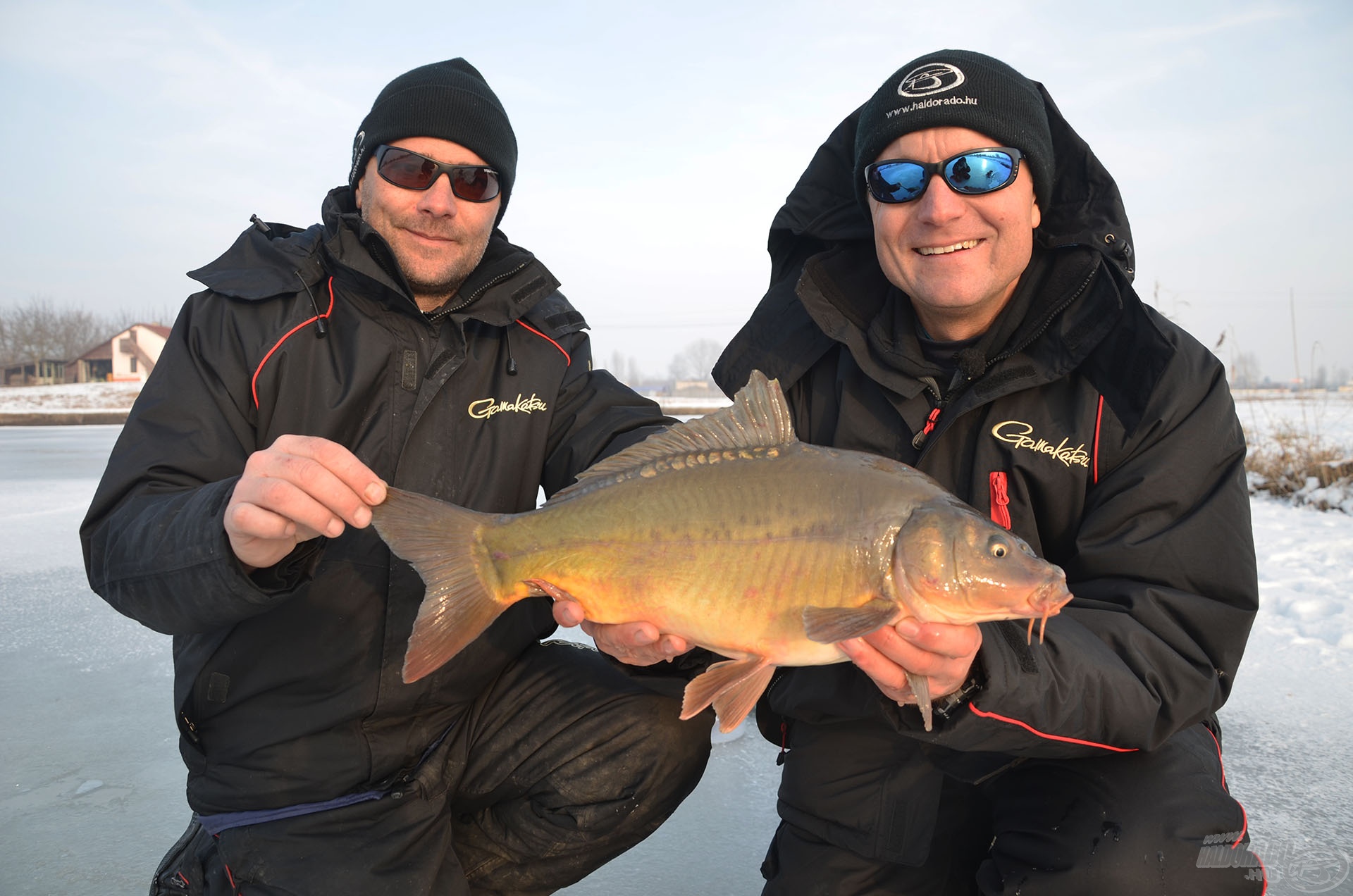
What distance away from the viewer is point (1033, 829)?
91.4 inches

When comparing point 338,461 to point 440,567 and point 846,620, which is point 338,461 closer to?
point 440,567

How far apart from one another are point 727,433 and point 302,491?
44.8 inches

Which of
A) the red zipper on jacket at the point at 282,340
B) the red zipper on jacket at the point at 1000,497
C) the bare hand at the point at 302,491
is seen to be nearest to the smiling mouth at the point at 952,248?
the red zipper on jacket at the point at 1000,497

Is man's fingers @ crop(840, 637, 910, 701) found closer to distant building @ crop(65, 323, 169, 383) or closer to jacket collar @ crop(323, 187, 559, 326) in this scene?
jacket collar @ crop(323, 187, 559, 326)

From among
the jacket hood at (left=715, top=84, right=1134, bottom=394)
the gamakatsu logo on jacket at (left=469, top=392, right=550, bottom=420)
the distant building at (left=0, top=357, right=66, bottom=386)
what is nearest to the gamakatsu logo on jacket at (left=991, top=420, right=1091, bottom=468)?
the jacket hood at (left=715, top=84, right=1134, bottom=394)

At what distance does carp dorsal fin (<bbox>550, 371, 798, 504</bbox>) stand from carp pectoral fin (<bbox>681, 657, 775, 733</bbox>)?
0.60 meters

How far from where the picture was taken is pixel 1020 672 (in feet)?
6.84

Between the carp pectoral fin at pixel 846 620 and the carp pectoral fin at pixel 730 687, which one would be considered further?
the carp pectoral fin at pixel 730 687

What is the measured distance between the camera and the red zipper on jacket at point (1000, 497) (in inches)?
103

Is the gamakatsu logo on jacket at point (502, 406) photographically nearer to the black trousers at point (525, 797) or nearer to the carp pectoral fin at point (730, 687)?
the black trousers at point (525, 797)

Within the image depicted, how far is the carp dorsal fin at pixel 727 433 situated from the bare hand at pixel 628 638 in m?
0.34

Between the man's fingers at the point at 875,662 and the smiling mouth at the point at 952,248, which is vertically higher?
the smiling mouth at the point at 952,248

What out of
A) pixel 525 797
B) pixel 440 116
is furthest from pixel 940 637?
pixel 440 116

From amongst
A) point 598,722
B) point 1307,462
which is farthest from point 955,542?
point 1307,462
